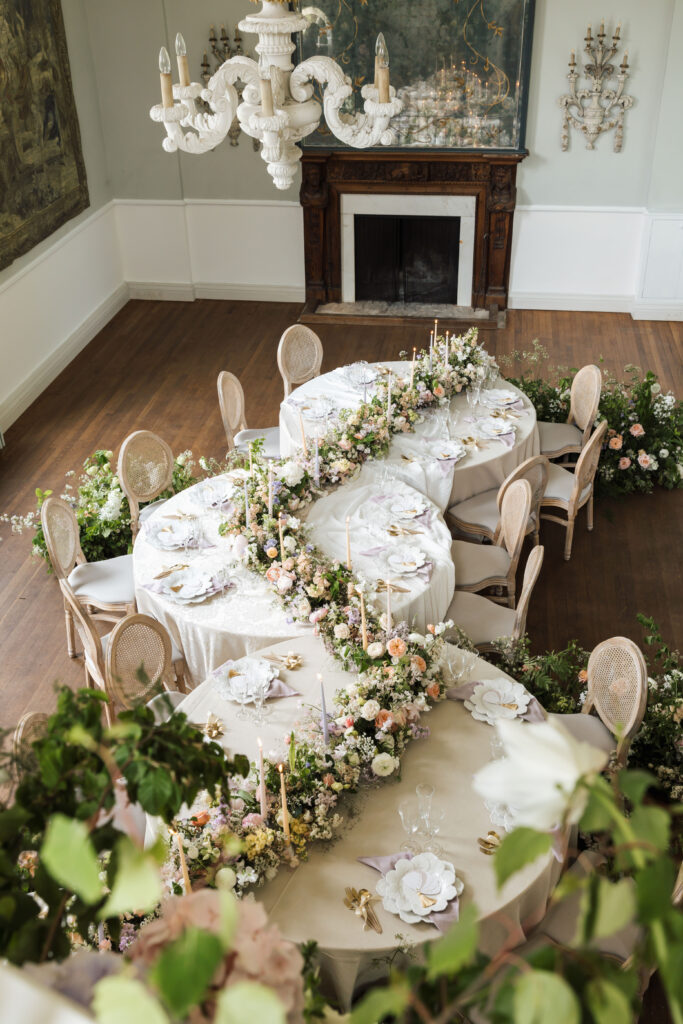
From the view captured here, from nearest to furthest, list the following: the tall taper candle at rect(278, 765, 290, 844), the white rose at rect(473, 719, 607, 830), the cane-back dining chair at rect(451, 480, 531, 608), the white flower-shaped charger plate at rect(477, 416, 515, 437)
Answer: the white rose at rect(473, 719, 607, 830)
the tall taper candle at rect(278, 765, 290, 844)
the cane-back dining chair at rect(451, 480, 531, 608)
the white flower-shaped charger plate at rect(477, 416, 515, 437)

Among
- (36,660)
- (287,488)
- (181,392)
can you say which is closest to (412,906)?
(287,488)

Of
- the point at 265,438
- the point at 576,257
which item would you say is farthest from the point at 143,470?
the point at 576,257

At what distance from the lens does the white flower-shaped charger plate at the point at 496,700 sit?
10.7ft

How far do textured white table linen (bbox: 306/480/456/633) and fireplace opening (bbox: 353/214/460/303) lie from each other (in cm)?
486

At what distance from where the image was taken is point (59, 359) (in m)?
8.11

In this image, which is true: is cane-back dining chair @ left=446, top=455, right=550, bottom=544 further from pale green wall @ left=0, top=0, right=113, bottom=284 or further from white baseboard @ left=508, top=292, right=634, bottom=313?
pale green wall @ left=0, top=0, right=113, bottom=284

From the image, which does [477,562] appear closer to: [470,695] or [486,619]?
[486,619]

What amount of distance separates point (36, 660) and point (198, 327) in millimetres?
4860

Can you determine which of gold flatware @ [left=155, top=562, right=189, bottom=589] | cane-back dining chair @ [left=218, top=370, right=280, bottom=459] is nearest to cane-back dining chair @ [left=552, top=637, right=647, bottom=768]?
Result: gold flatware @ [left=155, top=562, right=189, bottom=589]

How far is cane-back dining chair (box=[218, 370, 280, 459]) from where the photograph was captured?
5.87m

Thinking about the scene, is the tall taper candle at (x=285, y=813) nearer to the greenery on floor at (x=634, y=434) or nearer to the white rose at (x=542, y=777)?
the white rose at (x=542, y=777)

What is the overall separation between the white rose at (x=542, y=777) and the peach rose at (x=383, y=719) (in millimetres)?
2235

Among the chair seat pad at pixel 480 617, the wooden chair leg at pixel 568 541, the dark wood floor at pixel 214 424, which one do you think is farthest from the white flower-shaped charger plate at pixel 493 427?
the chair seat pad at pixel 480 617

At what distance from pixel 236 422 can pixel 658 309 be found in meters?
4.87
